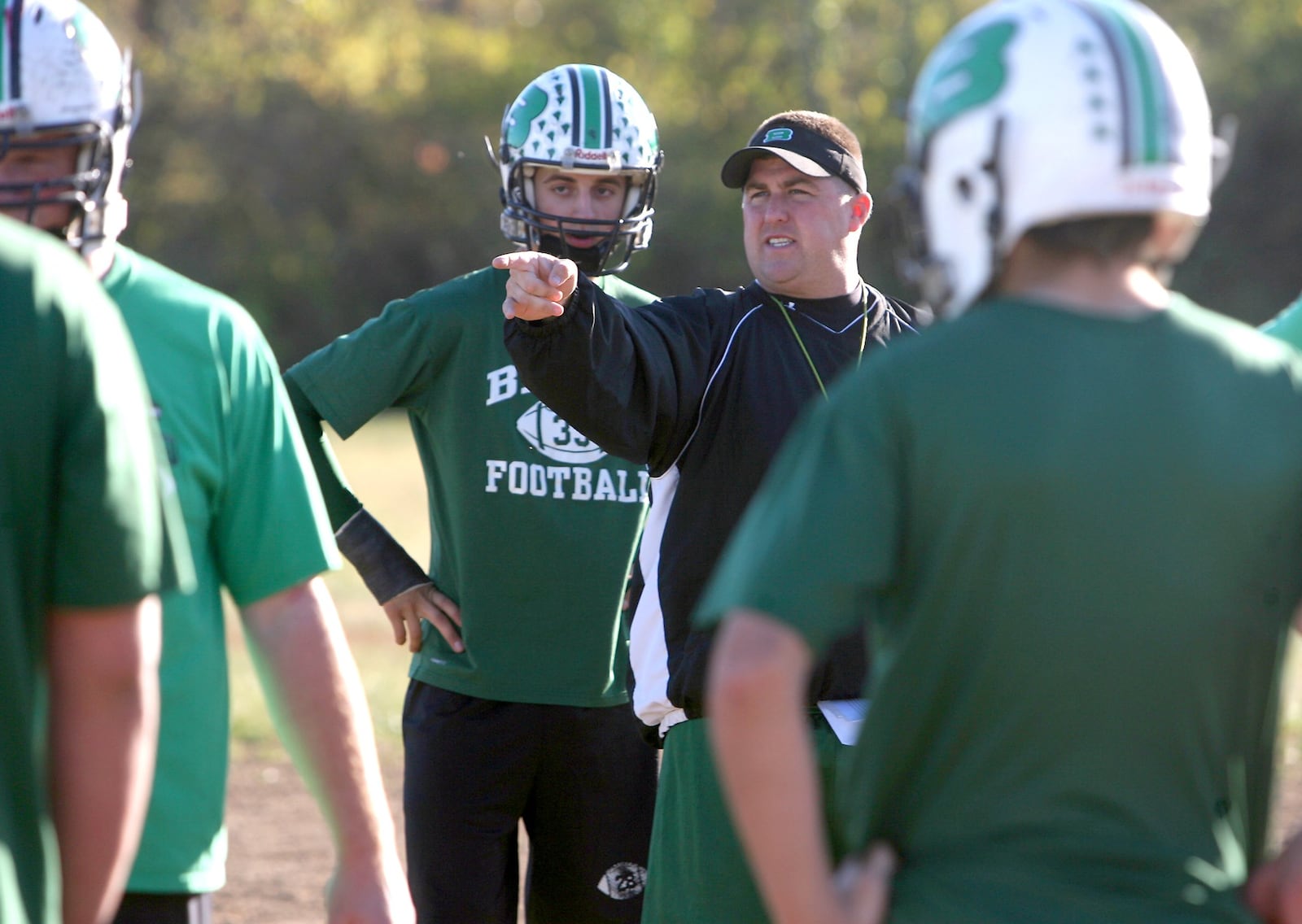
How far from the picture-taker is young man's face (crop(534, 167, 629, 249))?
195 inches

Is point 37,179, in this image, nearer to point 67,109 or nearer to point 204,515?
point 67,109

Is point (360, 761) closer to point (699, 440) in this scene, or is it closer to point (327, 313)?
point (699, 440)

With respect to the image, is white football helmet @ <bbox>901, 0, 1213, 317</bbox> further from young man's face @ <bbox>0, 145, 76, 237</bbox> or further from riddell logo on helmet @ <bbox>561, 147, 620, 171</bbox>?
riddell logo on helmet @ <bbox>561, 147, 620, 171</bbox>

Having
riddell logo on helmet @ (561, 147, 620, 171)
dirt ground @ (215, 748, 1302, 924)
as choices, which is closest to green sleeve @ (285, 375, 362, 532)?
riddell logo on helmet @ (561, 147, 620, 171)

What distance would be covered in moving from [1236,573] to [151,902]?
5.77ft

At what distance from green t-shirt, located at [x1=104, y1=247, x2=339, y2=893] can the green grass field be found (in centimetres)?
16

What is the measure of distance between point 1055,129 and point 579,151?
2.82 m

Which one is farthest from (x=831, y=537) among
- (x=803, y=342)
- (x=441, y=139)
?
(x=441, y=139)

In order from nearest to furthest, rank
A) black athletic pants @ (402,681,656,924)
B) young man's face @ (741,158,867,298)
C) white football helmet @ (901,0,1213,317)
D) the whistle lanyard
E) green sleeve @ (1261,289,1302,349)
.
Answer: white football helmet @ (901,0,1213,317)
green sleeve @ (1261,289,1302,349)
the whistle lanyard
young man's face @ (741,158,867,298)
black athletic pants @ (402,681,656,924)

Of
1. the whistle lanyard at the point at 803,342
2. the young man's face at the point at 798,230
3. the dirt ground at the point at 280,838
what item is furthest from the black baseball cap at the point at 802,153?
the dirt ground at the point at 280,838

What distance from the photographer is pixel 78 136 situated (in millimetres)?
2756

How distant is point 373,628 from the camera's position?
11398 millimetres

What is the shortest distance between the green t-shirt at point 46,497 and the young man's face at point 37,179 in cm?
69

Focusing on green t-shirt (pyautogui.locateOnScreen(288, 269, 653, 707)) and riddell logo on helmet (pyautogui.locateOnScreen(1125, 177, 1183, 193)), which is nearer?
riddell logo on helmet (pyautogui.locateOnScreen(1125, 177, 1183, 193))
